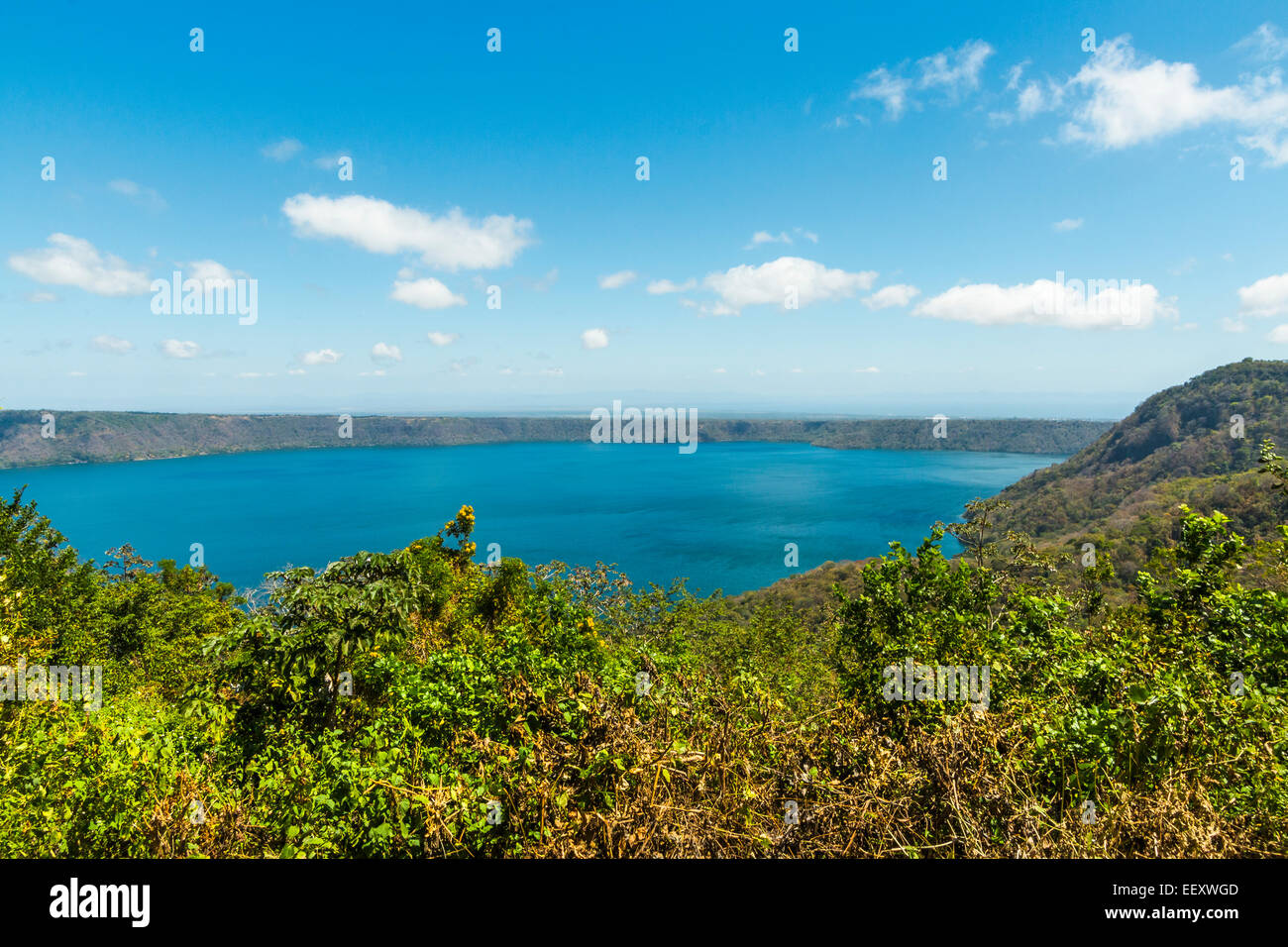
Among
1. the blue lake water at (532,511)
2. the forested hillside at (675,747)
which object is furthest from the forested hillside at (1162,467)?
the forested hillside at (675,747)

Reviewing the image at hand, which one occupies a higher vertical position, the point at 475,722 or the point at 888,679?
the point at 475,722

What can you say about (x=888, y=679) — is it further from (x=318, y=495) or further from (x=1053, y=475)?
(x=318, y=495)

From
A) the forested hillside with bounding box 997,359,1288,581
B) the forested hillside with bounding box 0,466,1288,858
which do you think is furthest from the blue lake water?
the forested hillside with bounding box 0,466,1288,858

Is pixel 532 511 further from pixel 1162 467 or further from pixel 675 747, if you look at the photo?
pixel 675 747

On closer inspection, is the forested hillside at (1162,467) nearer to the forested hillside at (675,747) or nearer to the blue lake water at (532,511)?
the blue lake water at (532,511)

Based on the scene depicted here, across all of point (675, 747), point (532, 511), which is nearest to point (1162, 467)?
point (532, 511)

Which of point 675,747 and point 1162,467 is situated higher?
point 675,747
